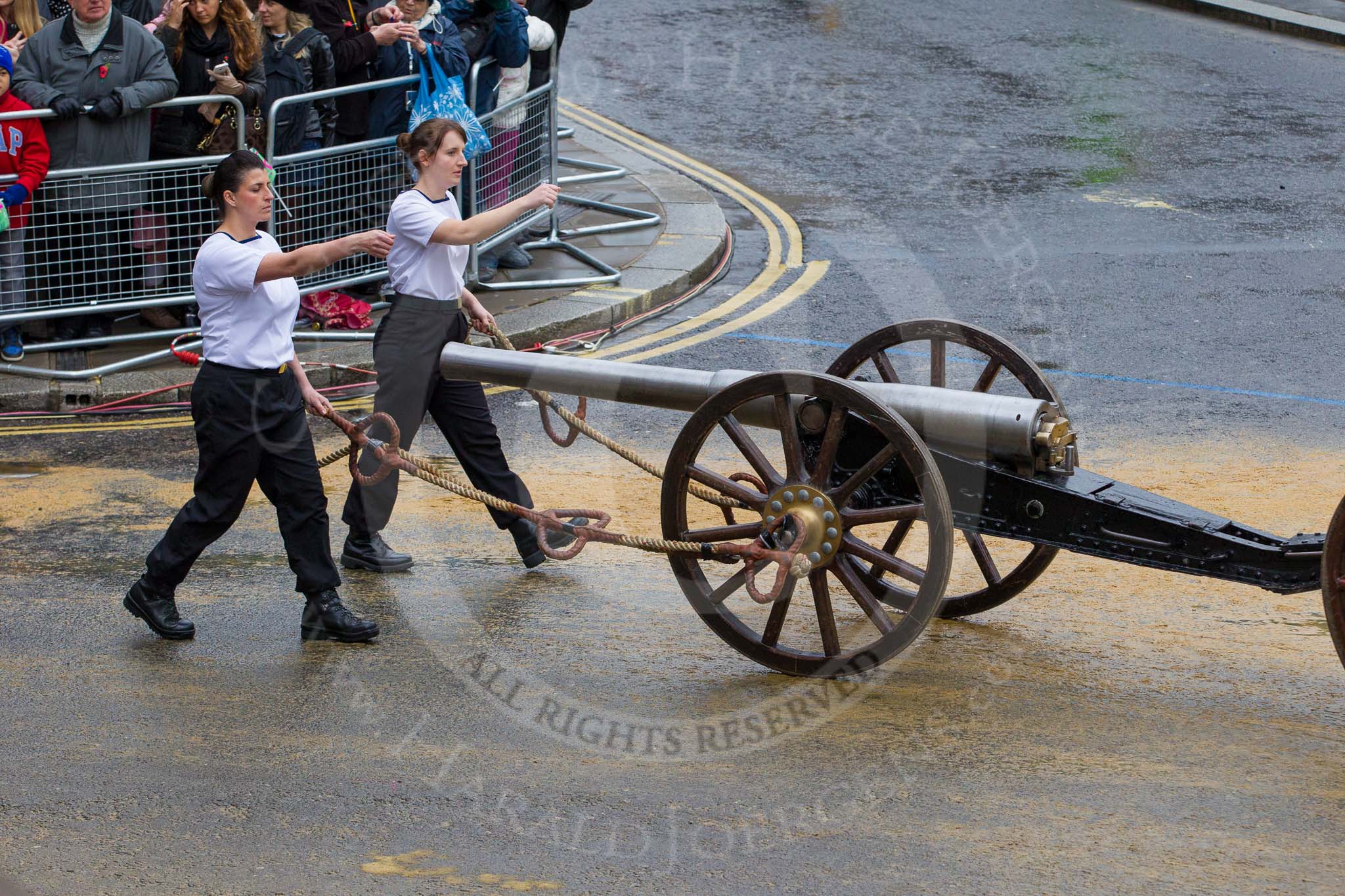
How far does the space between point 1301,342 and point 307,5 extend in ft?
20.8

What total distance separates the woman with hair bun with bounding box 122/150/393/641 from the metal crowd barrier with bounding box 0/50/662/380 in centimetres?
341

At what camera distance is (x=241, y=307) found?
5809mm

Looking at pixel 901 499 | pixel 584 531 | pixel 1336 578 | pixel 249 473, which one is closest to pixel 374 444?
pixel 249 473

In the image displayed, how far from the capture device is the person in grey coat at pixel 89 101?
896 cm

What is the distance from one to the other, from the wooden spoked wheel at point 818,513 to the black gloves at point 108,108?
4.85 meters

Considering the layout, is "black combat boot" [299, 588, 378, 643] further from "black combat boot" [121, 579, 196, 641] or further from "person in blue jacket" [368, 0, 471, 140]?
"person in blue jacket" [368, 0, 471, 140]

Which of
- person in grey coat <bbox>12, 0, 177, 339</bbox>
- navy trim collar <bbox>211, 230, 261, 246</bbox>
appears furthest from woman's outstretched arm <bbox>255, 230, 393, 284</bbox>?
person in grey coat <bbox>12, 0, 177, 339</bbox>

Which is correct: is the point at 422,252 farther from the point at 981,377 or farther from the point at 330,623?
the point at 981,377

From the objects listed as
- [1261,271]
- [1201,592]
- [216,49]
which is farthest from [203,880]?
[1261,271]

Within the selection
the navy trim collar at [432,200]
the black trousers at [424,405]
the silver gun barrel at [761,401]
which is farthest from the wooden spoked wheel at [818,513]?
the navy trim collar at [432,200]

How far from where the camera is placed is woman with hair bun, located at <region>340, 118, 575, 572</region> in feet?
20.9

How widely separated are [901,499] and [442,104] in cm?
521

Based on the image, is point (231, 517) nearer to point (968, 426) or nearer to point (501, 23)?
point (968, 426)

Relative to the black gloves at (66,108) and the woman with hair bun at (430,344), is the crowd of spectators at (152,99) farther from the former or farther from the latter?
the woman with hair bun at (430,344)
